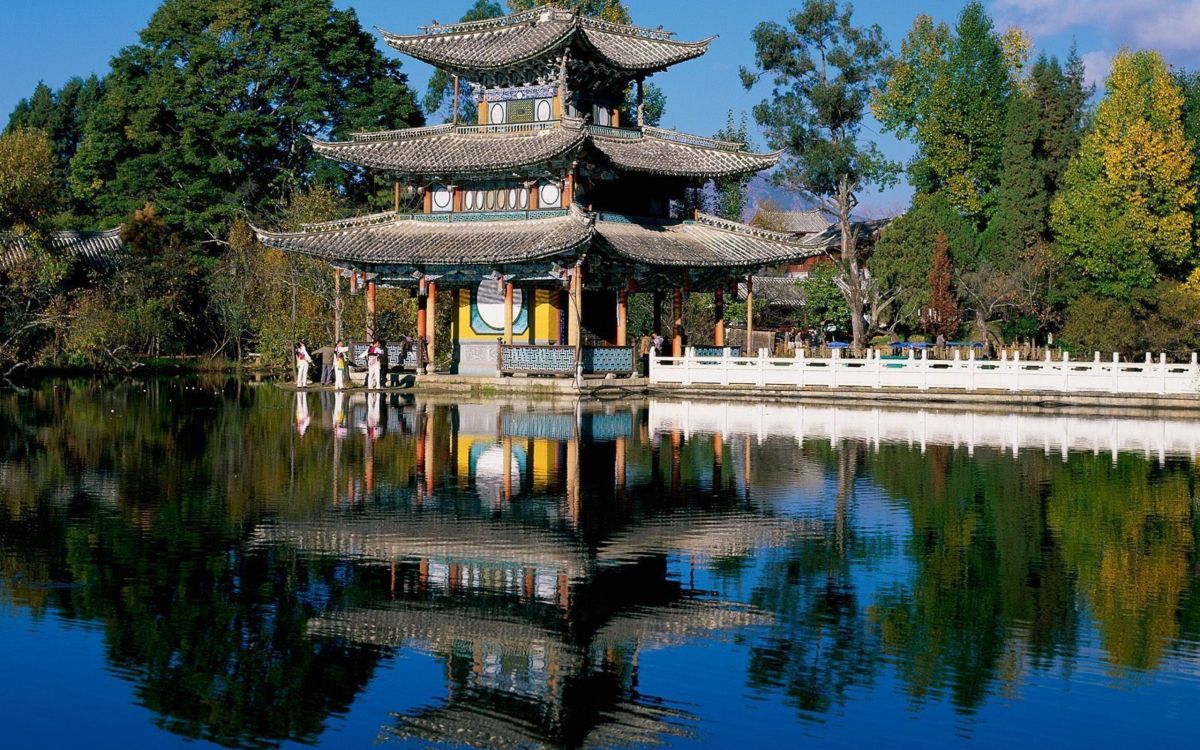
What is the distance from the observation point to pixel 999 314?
65.2 m

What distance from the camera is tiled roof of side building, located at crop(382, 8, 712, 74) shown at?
48.5 metres

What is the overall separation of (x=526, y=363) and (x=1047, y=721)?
35.0 meters

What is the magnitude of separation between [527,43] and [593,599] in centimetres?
3731

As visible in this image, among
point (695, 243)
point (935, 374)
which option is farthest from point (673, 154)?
point (935, 374)

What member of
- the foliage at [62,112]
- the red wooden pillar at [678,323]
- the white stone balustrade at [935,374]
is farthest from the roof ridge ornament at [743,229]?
the foliage at [62,112]

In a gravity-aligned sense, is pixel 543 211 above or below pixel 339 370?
above

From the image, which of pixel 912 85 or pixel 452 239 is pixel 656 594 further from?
pixel 912 85

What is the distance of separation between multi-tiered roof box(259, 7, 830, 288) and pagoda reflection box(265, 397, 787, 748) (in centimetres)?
2030

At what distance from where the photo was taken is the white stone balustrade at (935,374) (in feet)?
132

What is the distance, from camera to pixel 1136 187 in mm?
58500

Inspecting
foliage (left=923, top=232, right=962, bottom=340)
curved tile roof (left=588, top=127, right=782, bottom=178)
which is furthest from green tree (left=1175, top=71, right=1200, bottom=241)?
curved tile roof (left=588, top=127, right=782, bottom=178)

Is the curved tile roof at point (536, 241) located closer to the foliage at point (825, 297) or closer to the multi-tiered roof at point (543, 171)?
the multi-tiered roof at point (543, 171)

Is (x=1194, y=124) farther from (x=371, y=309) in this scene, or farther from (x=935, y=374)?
(x=371, y=309)

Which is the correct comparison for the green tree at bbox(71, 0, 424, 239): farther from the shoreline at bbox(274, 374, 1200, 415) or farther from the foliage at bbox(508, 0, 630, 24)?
the shoreline at bbox(274, 374, 1200, 415)
